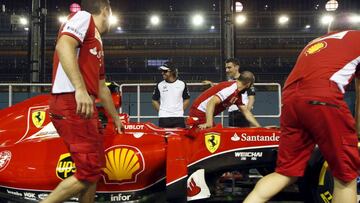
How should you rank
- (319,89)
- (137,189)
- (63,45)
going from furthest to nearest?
(137,189), (63,45), (319,89)

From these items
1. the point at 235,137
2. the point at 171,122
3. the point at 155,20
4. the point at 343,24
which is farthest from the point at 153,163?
the point at 155,20

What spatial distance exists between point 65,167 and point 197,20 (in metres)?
19.3

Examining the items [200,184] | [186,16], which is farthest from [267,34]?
Result: [200,184]

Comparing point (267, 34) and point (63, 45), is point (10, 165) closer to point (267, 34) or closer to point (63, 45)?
point (63, 45)

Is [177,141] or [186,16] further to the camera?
[186,16]

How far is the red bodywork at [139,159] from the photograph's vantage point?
3.61 meters

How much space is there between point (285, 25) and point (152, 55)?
25.1ft

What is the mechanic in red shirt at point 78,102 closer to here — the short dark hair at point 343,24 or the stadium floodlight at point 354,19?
the short dark hair at point 343,24

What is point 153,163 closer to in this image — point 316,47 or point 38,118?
point 38,118

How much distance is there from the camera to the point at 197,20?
22156 millimetres

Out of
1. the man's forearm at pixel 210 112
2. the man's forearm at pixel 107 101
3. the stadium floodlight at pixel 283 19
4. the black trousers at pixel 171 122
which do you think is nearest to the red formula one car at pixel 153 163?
the man's forearm at pixel 107 101

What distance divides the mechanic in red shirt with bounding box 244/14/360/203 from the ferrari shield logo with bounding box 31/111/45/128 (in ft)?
7.54

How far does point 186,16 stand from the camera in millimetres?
21859

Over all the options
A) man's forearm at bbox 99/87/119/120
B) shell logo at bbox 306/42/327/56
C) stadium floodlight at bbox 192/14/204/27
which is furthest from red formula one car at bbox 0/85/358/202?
stadium floodlight at bbox 192/14/204/27
